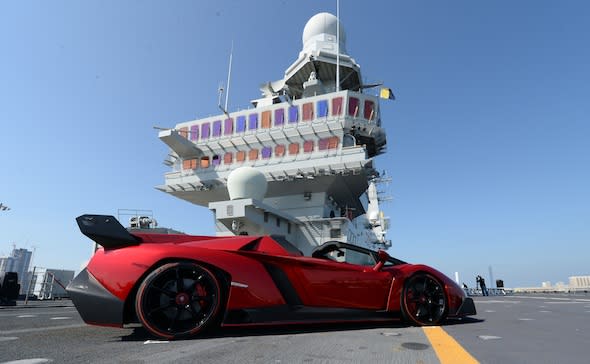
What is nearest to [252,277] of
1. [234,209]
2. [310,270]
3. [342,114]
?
[310,270]

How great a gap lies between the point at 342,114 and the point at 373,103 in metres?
3.44

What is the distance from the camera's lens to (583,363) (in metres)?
2.16

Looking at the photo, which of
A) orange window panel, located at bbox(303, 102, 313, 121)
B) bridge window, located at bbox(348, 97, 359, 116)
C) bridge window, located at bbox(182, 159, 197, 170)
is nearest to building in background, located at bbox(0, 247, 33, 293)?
bridge window, located at bbox(182, 159, 197, 170)

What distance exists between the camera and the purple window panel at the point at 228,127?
31616mm

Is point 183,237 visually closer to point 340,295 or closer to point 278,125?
point 340,295

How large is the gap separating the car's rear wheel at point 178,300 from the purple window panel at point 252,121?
1115 inches

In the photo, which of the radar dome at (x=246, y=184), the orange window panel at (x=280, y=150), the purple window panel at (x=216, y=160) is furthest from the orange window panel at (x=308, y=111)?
the purple window panel at (x=216, y=160)

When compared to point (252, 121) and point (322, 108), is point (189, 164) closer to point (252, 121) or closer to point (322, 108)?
point (252, 121)

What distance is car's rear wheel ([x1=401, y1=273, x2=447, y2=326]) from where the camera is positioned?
431 centimetres

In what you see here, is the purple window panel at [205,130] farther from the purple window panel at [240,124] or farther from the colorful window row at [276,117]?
the purple window panel at [240,124]

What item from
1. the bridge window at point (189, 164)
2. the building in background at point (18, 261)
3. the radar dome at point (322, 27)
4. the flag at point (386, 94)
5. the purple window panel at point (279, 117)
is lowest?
the building in background at point (18, 261)

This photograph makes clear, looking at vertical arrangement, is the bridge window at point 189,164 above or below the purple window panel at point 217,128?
below

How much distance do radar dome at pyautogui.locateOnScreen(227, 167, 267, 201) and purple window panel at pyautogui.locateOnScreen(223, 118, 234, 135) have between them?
25.2 ft

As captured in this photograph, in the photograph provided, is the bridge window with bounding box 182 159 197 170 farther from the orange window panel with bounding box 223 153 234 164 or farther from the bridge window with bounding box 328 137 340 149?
the bridge window with bounding box 328 137 340 149
